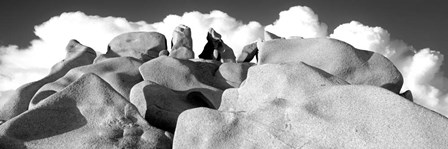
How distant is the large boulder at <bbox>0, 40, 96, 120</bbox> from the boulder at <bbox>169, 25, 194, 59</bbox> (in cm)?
291

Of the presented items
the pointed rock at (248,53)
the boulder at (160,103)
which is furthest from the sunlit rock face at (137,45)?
the boulder at (160,103)

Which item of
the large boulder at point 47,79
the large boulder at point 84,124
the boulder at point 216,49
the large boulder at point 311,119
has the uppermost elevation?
the large boulder at point 311,119

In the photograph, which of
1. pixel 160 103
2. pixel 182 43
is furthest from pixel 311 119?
pixel 182 43

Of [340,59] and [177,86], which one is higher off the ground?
[340,59]

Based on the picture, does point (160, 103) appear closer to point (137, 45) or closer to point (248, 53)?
point (248, 53)

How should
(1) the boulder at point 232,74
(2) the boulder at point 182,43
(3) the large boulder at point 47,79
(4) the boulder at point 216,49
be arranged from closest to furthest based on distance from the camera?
(1) the boulder at point 232,74, (3) the large boulder at point 47,79, (2) the boulder at point 182,43, (4) the boulder at point 216,49

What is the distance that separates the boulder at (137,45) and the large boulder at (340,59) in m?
6.77

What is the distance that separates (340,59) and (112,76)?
17.8ft

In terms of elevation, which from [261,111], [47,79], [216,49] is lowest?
[47,79]

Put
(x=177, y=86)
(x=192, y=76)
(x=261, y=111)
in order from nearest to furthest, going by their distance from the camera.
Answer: (x=261, y=111), (x=177, y=86), (x=192, y=76)

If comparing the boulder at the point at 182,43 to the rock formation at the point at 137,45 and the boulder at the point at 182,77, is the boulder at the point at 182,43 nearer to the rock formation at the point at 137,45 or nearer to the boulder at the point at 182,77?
the rock formation at the point at 137,45

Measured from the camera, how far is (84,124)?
24.6 feet

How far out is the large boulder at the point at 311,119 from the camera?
553 centimetres

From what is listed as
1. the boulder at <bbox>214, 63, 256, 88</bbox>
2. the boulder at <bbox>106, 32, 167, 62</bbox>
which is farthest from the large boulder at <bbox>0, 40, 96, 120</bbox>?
the boulder at <bbox>214, 63, 256, 88</bbox>
